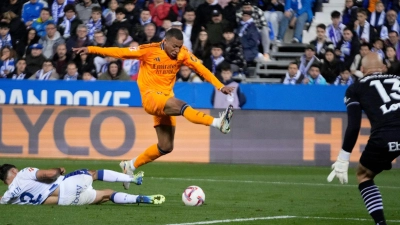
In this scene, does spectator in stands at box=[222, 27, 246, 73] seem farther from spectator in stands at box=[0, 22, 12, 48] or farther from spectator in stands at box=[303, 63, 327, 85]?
spectator in stands at box=[0, 22, 12, 48]

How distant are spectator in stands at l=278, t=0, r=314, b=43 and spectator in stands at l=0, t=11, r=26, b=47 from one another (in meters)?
6.85

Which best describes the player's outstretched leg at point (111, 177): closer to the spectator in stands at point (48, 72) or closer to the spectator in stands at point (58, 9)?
the spectator in stands at point (48, 72)

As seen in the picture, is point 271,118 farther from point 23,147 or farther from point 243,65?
point 23,147

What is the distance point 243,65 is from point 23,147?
18.3 feet

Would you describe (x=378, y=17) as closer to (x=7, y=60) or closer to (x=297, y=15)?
(x=297, y=15)

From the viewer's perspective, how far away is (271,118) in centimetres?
1878

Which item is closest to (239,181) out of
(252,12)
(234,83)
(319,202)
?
(319,202)

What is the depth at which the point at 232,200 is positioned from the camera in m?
12.2

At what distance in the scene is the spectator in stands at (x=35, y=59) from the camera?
2134 centimetres

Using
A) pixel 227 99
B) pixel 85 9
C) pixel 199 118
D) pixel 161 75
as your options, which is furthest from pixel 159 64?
pixel 85 9

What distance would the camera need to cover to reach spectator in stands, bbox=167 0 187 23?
21859 mm

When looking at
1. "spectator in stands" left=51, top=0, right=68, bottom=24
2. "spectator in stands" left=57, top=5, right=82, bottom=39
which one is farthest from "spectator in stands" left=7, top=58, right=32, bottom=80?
"spectator in stands" left=51, top=0, right=68, bottom=24

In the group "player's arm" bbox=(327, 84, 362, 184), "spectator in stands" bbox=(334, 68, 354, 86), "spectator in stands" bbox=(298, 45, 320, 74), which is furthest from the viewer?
"spectator in stands" bbox=(298, 45, 320, 74)

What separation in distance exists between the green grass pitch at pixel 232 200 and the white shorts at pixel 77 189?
0.43 feet
